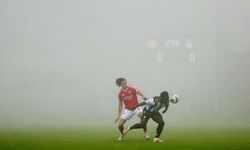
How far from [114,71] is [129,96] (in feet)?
453

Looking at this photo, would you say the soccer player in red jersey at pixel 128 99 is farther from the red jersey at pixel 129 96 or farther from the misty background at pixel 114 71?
the misty background at pixel 114 71

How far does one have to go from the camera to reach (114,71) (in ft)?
512

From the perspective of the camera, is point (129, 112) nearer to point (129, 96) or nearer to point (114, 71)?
point (129, 96)

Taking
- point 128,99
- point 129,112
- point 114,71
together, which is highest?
point 114,71

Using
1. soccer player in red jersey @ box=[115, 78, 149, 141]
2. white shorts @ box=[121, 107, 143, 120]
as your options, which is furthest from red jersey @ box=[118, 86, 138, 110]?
white shorts @ box=[121, 107, 143, 120]

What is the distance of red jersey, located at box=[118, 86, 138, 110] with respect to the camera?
18078 millimetres

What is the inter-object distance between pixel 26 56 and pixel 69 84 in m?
41.5

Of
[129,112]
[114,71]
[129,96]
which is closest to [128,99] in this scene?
[129,96]

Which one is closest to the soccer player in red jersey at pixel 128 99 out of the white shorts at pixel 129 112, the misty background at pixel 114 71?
the white shorts at pixel 129 112

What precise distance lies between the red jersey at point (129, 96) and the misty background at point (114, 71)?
2538 cm

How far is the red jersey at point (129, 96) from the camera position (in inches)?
712

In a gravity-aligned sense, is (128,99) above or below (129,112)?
above

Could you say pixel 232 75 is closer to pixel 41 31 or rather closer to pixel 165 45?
pixel 165 45

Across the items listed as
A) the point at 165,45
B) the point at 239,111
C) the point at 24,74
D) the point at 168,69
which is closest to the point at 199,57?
the point at 168,69
